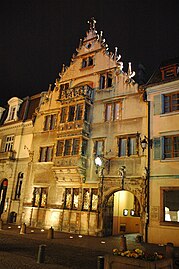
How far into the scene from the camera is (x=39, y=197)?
24031 millimetres

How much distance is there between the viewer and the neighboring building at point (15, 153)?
2588cm

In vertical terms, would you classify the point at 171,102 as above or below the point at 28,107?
below

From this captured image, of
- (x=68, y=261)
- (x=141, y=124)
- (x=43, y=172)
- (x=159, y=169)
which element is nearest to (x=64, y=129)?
(x=43, y=172)

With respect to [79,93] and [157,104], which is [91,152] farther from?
[157,104]

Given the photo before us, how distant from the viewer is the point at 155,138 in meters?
18.9

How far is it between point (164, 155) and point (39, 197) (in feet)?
41.4

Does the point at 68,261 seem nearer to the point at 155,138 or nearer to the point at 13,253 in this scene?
the point at 13,253

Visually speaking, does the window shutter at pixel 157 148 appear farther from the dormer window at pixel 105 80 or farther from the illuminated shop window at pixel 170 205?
the dormer window at pixel 105 80

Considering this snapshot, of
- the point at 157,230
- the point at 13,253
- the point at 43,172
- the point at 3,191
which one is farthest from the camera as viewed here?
the point at 3,191

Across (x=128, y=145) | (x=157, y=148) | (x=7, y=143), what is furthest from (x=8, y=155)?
(x=157, y=148)

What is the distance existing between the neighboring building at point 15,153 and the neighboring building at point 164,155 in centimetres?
1342

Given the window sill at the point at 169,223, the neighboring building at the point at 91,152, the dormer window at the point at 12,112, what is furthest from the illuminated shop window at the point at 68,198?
the dormer window at the point at 12,112

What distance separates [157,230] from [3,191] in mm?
18315

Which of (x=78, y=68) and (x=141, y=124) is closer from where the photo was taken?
(x=141, y=124)
